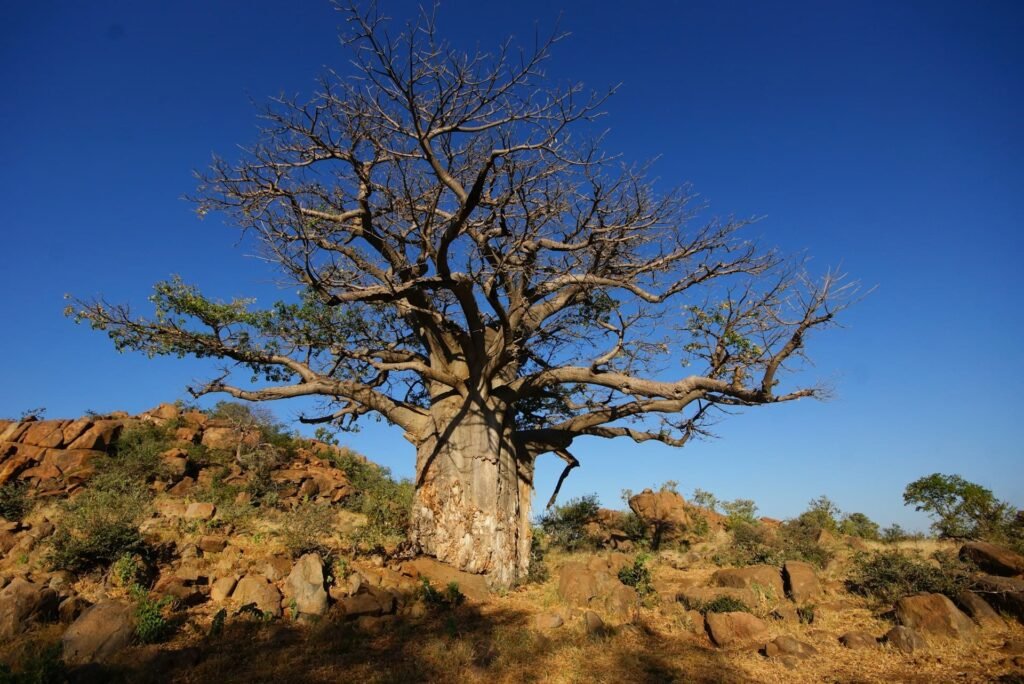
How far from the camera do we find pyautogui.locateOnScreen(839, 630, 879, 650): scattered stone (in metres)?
6.00

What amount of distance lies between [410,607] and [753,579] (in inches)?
198

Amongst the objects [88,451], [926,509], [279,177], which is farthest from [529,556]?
[926,509]

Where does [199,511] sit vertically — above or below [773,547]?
above

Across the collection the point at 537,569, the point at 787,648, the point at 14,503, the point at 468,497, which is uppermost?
the point at 14,503

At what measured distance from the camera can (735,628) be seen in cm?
655

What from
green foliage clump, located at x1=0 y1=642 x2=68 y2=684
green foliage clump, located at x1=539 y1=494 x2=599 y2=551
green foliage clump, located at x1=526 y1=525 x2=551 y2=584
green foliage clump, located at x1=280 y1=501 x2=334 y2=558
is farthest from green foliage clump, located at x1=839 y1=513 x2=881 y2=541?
green foliage clump, located at x1=0 y1=642 x2=68 y2=684

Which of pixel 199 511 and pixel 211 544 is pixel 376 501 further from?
pixel 211 544

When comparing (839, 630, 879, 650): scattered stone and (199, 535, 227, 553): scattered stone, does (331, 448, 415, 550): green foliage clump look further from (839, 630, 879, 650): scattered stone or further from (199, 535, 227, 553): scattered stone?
Answer: (839, 630, 879, 650): scattered stone

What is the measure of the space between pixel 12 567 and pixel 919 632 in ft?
36.1

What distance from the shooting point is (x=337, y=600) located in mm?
6855

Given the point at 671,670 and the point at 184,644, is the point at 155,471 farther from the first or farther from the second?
the point at 671,670

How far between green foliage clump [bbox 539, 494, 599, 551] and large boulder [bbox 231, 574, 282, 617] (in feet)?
24.7

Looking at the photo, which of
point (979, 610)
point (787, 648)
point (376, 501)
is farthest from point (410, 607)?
point (376, 501)

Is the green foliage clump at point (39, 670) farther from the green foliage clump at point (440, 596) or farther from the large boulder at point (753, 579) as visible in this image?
the large boulder at point (753, 579)
